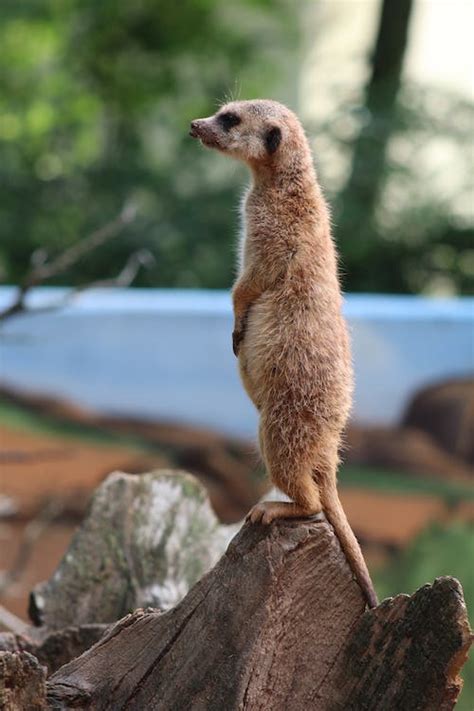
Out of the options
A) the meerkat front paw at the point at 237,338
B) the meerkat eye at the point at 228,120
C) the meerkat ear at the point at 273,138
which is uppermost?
the meerkat eye at the point at 228,120

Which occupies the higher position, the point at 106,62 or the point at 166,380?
the point at 106,62

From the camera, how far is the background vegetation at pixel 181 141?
6828 mm

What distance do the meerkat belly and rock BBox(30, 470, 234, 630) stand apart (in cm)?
59

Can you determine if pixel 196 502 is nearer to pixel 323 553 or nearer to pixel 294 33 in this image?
pixel 323 553

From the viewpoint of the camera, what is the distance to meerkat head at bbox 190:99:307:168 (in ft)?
6.64

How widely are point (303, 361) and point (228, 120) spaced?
0.50 m

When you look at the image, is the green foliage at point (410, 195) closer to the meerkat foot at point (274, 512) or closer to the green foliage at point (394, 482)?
the green foliage at point (394, 482)

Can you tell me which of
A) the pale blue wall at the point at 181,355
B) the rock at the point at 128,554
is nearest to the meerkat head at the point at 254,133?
the rock at the point at 128,554

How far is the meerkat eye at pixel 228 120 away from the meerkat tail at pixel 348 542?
67 centimetres

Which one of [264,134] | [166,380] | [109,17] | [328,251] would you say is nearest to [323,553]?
[328,251]

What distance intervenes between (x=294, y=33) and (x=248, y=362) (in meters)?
6.85

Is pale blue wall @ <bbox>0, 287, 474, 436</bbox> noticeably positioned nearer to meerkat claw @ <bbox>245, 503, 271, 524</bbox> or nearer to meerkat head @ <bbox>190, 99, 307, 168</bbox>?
meerkat head @ <bbox>190, 99, 307, 168</bbox>

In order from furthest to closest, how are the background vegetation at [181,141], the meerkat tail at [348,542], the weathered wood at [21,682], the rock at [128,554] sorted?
1. the background vegetation at [181,141]
2. the rock at [128,554]
3. the meerkat tail at [348,542]
4. the weathered wood at [21,682]

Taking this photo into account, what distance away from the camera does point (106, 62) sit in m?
8.10
